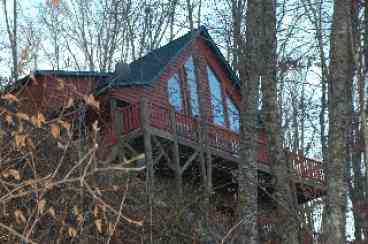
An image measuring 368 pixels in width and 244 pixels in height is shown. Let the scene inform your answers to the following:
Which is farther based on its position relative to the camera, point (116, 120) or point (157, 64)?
point (157, 64)

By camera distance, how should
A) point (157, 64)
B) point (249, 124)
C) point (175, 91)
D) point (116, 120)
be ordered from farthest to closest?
point (157, 64)
point (175, 91)
point (116, 120)
point (249, 124)

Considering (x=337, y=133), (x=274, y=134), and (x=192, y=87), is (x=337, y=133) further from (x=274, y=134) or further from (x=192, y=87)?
(x=192, y=87)

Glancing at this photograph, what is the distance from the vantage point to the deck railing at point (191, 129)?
55.0 ft

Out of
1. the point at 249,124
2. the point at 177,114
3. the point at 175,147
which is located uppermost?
the point at 177,114

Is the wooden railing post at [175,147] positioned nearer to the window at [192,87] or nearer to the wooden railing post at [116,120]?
the wooden railing post at [116,120]

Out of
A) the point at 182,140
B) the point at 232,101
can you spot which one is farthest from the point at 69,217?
the point at 232,101

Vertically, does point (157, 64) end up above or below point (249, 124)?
above

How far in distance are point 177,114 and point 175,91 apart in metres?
2.79

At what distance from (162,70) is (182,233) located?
10.5 meters

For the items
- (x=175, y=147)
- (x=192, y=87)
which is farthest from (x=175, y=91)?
(x=175, y=147)

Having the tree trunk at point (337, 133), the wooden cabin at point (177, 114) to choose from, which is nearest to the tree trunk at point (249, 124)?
the tree trunk at point (337, 133)

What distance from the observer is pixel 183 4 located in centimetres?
1680

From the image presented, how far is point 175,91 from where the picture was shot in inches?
794

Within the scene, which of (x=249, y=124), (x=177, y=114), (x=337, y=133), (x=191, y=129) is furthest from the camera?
(x=191, y=129)
